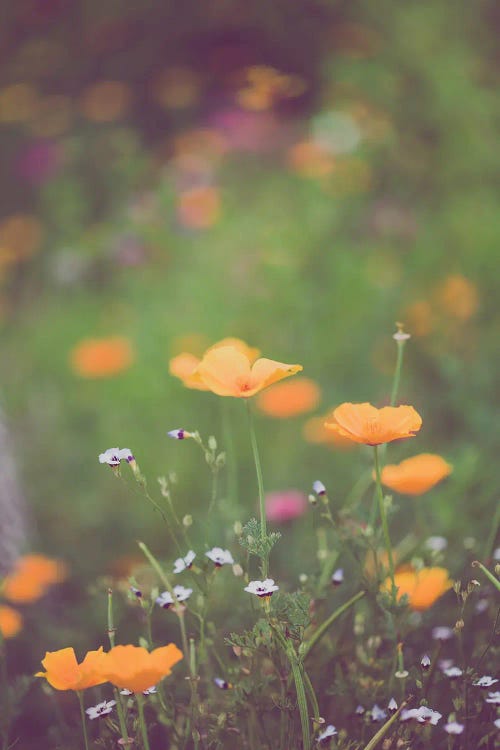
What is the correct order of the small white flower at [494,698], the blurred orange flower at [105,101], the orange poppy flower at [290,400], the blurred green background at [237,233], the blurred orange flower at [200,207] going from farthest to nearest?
the blurred orange flower at [105,101] < the blurred orange flower at [200,207] < the blurred green background at [237,233] < the orange poppy flower at [290,400] < the small white flower at [494,698]

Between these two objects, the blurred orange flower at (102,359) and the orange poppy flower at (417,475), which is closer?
the orange poppy flower at (417,475)

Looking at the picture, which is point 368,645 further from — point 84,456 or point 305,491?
point 84,456

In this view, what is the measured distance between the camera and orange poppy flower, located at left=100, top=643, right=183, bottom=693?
2.51 ft

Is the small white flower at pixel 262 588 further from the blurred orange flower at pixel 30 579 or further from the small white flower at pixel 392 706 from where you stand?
the blurred orange flower at pixel 30 579

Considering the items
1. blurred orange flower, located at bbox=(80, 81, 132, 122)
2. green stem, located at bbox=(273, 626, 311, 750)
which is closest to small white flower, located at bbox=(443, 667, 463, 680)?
green stem, located at bbox=(273, 626, 311, 750)

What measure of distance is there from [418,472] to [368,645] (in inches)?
9.3

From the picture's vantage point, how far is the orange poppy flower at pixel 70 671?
0.84 metres

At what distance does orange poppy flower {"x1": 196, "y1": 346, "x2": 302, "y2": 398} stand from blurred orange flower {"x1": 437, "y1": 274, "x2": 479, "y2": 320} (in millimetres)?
1408

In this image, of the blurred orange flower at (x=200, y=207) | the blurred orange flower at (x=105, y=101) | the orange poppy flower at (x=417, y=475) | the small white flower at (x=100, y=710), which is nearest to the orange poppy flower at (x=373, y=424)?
the orange poppy flower at (x=417, y=475)

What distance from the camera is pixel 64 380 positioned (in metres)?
2.83

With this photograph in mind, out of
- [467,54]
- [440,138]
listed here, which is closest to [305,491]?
[440,138]

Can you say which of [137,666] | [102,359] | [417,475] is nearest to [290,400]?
[102,359]

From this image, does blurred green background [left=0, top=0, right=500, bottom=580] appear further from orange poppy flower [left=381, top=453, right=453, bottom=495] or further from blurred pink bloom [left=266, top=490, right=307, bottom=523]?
orange poppy flower [left=381, top=453, right=453, bottom=495]

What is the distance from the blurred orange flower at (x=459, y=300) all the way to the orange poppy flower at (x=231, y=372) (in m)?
1.41
